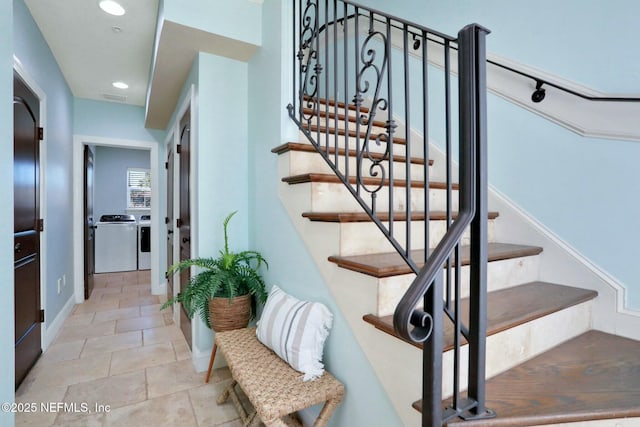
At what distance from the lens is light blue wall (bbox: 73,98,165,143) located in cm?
394

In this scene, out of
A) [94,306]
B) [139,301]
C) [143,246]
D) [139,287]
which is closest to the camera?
[94,306]

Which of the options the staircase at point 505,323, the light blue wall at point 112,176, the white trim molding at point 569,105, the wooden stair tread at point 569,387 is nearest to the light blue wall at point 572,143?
the white trim molding at point 569,105

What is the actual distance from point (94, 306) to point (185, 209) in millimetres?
2183

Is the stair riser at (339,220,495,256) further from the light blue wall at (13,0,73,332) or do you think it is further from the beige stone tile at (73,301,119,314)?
the beige stone tile at (73,301,119,314)

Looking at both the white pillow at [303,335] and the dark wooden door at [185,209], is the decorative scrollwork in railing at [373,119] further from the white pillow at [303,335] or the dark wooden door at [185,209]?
the dark wooden door at [185,209]

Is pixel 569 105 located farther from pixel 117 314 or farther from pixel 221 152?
pixel 117 314

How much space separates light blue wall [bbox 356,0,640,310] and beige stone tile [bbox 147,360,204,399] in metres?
2.44

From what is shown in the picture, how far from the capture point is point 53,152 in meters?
2.95

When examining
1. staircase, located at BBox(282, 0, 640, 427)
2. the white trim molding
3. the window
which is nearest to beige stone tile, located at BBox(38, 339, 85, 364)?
staircase, located at BBox(282, 0, 640, 427)

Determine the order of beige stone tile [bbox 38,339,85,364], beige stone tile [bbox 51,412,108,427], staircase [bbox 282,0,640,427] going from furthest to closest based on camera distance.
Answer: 1. beige stone tile [bbox 38,339,85,364]
2. beige stone tile [bbox 51,412,108,427]
3. staircase [bbox 282,0,640,427]

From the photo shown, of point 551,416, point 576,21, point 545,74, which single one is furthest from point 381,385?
point 576,21

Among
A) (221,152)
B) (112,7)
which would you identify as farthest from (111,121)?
(221,152)

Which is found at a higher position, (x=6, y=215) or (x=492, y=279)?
(x=6, y=215)

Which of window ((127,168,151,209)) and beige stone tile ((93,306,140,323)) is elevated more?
window ((127,168,151,209))
